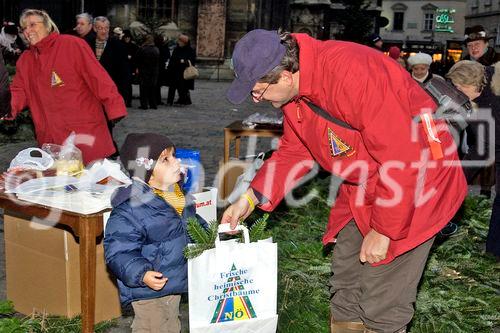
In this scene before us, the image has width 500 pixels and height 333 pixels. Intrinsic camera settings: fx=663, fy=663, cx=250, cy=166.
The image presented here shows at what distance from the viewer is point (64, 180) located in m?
3.88

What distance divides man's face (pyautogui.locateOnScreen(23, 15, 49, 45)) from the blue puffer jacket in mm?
2398

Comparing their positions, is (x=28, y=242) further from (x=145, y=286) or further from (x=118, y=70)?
(x=118, y=70)

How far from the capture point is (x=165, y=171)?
333 cm

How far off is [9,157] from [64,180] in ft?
19.1

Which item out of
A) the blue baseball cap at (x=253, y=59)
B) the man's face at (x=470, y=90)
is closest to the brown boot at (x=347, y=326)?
the blue baseball cap at (x=253, y=59)

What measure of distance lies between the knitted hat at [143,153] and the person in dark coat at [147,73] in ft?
42.3

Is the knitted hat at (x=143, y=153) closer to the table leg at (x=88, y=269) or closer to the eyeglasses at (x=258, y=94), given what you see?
the table leg at (x=88, y=269)

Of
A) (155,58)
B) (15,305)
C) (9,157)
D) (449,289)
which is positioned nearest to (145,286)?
(15,305)

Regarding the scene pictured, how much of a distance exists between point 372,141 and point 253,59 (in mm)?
568

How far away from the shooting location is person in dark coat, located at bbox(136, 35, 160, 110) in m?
16.1

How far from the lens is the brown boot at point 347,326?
132 inches

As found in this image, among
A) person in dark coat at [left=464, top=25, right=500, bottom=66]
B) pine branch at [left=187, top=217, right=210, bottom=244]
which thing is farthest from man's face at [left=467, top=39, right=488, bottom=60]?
pine branch at [left=187, top=217, right=210, bottom=244]

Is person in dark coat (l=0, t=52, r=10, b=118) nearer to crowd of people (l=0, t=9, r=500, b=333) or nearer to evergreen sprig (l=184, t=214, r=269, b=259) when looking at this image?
crowd of people (l=0, t=9, r=500, b=333)

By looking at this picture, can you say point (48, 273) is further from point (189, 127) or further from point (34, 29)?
point (189, 127)
